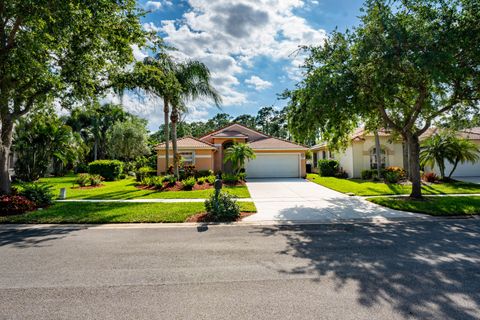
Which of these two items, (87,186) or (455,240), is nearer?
(455,240)

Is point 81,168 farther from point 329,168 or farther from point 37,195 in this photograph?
point 329,168

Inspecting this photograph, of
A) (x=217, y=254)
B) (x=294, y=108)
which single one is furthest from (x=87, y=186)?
(x=217, y=254)

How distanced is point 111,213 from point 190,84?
10495mm

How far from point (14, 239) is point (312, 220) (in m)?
8.28

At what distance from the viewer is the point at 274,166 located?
2373 centimetres

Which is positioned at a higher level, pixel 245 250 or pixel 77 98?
pixel 77 98

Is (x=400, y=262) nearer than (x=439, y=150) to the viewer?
Yes

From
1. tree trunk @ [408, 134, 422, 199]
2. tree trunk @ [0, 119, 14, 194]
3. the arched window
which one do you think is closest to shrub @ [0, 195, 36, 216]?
tree trunk @ [0, 119, 14, 194]

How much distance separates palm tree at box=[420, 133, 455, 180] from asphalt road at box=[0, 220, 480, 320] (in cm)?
1320

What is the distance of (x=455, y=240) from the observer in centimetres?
628

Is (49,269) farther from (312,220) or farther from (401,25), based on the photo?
(401,25)

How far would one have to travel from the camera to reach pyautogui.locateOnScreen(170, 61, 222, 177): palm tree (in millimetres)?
16812

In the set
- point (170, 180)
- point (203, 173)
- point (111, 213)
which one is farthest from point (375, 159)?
point (111, 213)

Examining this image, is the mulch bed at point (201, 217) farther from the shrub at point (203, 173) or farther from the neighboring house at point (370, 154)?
the neighboring house at point (370, 154)
